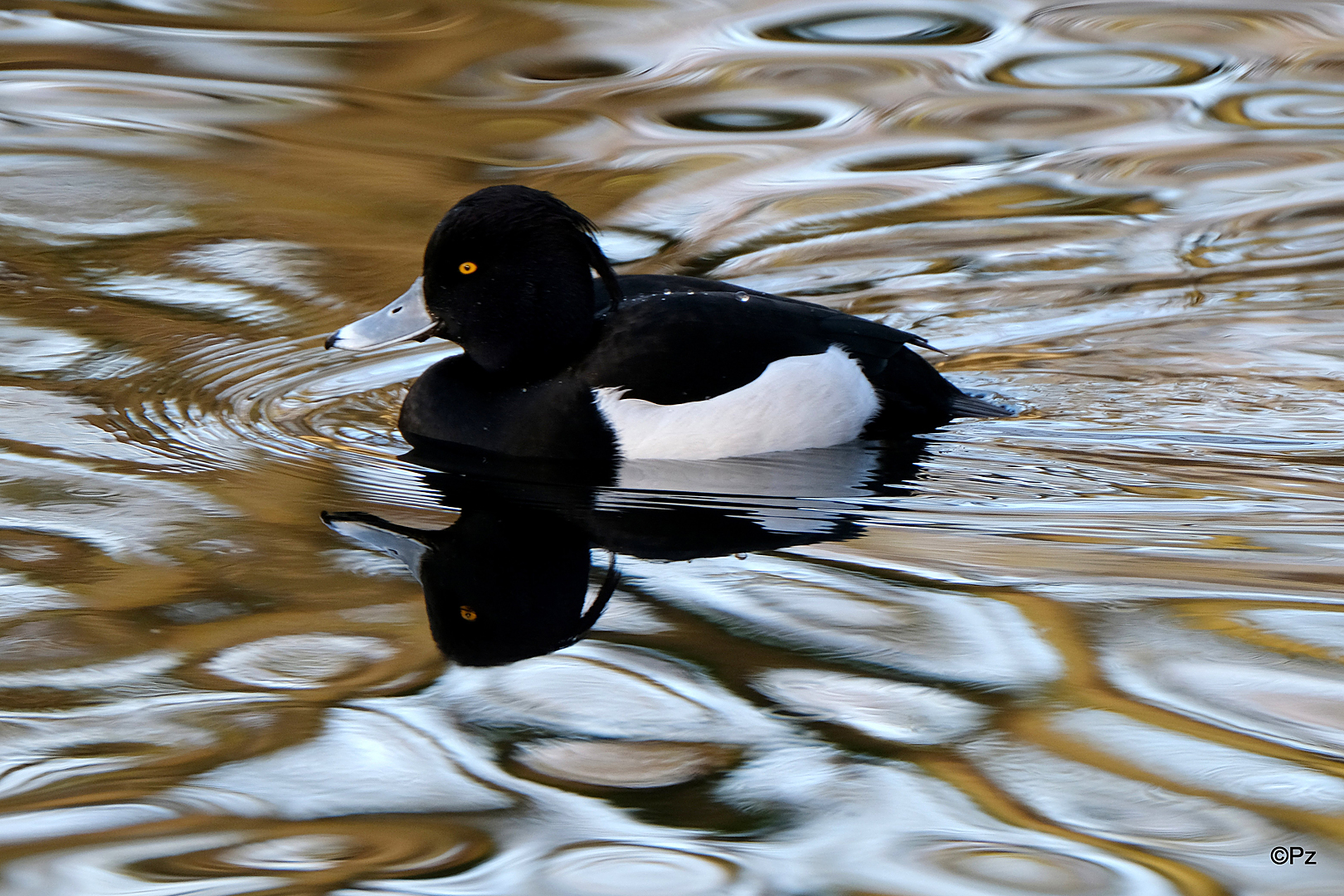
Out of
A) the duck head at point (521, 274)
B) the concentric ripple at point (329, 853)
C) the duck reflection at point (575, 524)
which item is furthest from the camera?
the duck head at point (521, 274)

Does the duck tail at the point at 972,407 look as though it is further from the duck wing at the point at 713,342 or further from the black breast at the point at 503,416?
the black breast at the point at 503,416

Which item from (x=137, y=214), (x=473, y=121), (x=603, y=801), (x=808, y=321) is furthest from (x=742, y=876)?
(x=473, y=121)

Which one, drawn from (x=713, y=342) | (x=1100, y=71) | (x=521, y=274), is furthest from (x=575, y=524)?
(x=1100, y=71)

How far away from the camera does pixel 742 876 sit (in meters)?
2.79

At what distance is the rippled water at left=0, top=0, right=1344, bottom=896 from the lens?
2961 mm

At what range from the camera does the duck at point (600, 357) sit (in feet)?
15.9

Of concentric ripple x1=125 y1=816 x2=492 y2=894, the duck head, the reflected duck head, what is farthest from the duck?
concentric ripple x1=125 y1=816 x2=492 y2=894

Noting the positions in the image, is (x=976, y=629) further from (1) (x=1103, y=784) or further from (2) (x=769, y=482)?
(2) (x=769, y=482)

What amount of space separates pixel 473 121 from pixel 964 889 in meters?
6.65

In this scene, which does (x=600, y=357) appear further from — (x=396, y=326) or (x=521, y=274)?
(x=396, y=326)

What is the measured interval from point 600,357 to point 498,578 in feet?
3.47

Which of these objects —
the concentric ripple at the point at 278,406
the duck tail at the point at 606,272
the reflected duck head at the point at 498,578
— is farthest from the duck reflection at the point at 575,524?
the duck tail at the point at 606,272

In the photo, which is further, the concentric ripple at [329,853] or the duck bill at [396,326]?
the duck bill at [396,326]

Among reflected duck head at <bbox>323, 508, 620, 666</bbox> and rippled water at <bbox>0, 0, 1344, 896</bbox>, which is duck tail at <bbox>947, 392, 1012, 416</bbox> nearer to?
rippled water at <bbox>0, 0, 1344, 896</bbox>
